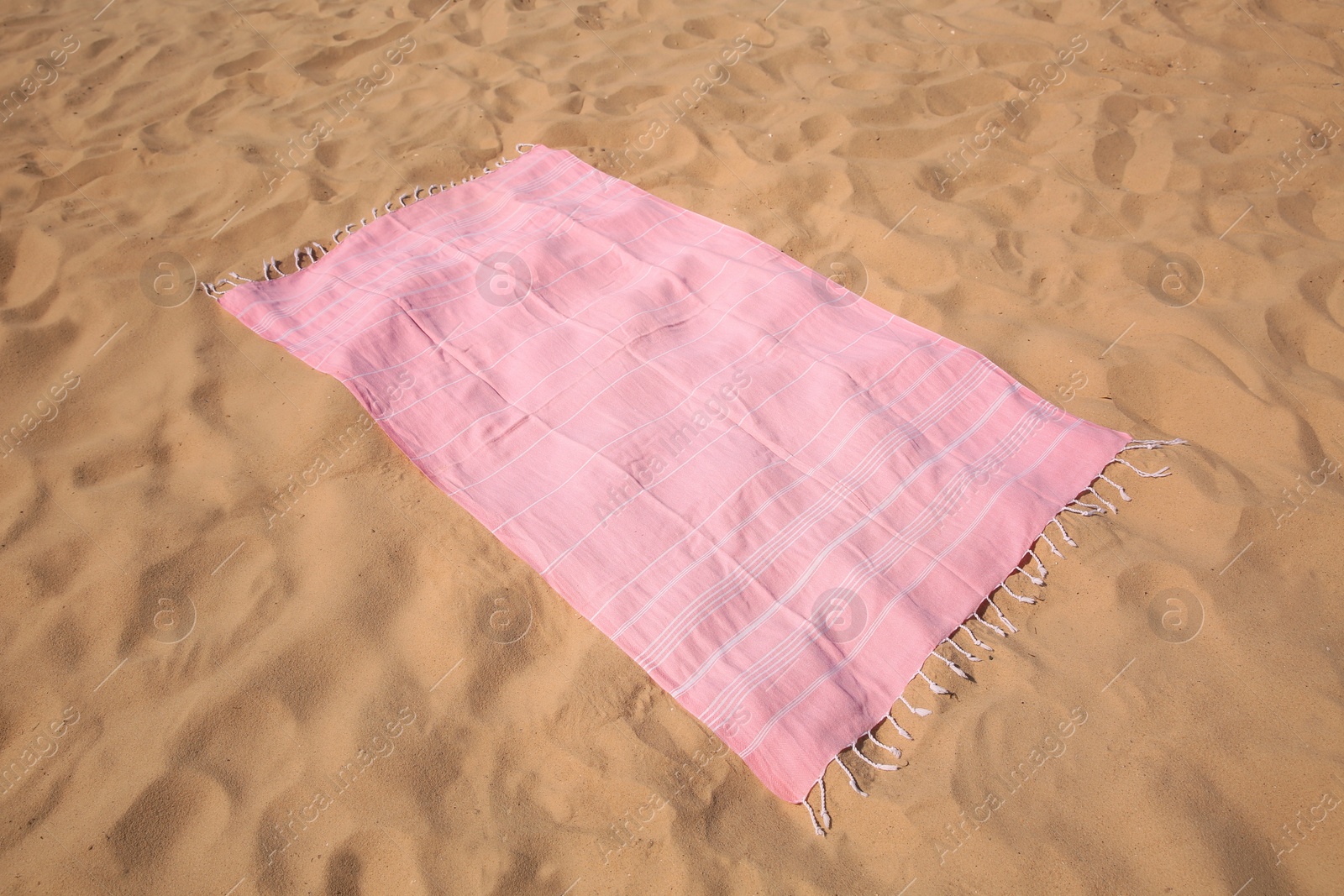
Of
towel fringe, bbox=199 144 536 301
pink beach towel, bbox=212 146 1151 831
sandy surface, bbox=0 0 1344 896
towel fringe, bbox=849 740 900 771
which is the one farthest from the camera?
towel fringe, bbox=199 144 536 301

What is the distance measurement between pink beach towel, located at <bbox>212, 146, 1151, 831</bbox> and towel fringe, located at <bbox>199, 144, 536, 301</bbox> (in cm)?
9

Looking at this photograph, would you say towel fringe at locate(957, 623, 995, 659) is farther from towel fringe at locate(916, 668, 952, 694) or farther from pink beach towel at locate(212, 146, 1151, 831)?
towel fringe at locate(916, 668, 952, 694)

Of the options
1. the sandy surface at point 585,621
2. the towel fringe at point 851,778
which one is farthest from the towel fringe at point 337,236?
the towel fringe at point 851,778

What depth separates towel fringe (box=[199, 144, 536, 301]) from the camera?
2.97 m

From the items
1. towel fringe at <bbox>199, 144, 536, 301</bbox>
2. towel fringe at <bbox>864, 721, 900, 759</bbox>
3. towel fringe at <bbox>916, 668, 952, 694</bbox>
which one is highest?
towel fringe at <bbox>199, 144, 536, 301</bbox>

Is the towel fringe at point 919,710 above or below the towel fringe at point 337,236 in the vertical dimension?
below

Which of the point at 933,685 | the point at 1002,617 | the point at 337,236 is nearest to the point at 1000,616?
the point at 1002,617

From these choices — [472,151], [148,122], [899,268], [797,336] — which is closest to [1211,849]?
[797,336]

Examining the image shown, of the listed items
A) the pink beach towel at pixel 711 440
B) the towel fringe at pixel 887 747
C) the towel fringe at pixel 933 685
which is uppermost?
the pink beach towel at pixel 711 440

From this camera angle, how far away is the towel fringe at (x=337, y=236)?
2973mm

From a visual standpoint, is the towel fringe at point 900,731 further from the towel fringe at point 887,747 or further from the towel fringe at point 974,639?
the towel fringe at point 974,639

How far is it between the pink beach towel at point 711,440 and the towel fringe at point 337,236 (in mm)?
95

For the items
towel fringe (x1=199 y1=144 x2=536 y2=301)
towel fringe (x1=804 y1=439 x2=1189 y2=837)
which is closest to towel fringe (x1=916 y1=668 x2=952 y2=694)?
towel fringe (x1=804 y1=439 x2=1189 y2=837)

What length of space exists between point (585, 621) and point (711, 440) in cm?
66
